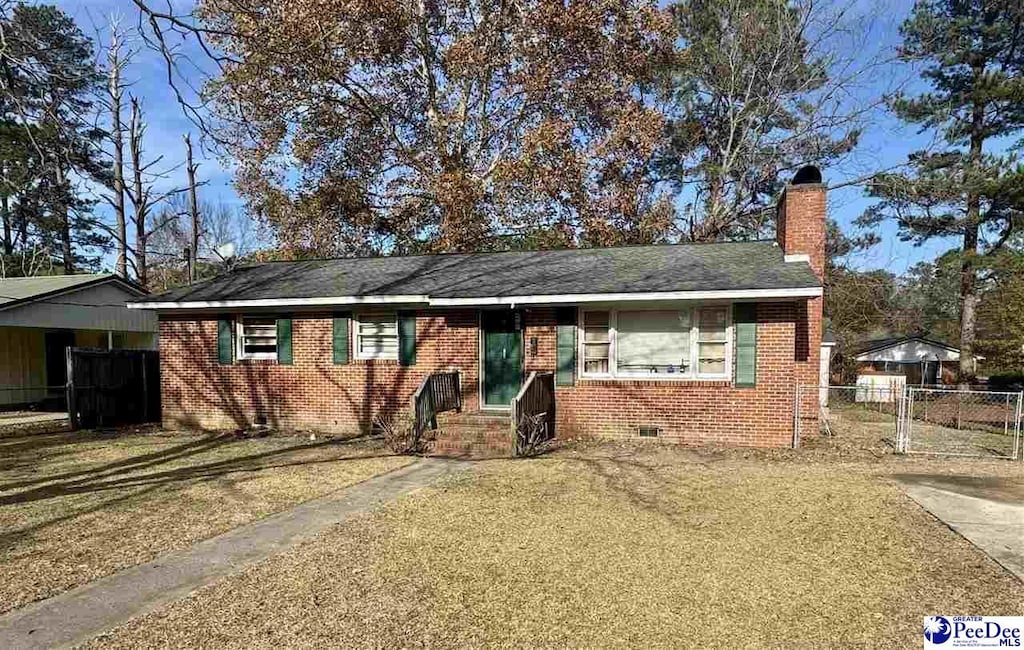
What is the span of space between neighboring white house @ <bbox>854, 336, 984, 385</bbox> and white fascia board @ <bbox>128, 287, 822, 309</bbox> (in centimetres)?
2962

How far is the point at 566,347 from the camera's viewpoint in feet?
35.2

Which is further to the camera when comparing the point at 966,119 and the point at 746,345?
the point at 966,119

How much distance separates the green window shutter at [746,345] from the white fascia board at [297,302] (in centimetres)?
A: 542

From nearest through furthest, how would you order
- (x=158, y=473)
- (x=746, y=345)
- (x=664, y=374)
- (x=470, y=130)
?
(x=158, y=473), (x=746, y=345), (x=664, y=374), (x=470, y=130)

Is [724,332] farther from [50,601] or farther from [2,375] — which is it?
[2,375]

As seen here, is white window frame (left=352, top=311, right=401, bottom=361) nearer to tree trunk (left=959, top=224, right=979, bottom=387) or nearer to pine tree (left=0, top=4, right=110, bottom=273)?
pine tree (left=0, top=4, right=110, bottom=273)

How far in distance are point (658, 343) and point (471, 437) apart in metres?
3.59

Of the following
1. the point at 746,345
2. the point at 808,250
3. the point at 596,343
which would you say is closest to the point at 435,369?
the point at 596,343

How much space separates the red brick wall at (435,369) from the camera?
9.85 m

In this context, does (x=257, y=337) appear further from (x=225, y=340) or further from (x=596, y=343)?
(x=596, y=343)

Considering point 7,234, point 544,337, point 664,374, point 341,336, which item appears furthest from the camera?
point 7,234

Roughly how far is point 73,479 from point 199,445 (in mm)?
2914

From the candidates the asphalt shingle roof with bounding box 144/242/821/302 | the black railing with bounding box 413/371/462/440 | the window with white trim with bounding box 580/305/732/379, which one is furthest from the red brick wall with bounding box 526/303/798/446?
the black railing with bounding box 413/371/462/440

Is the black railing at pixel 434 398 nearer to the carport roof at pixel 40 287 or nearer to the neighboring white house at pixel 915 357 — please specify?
the carport roof at pixel 40 287
